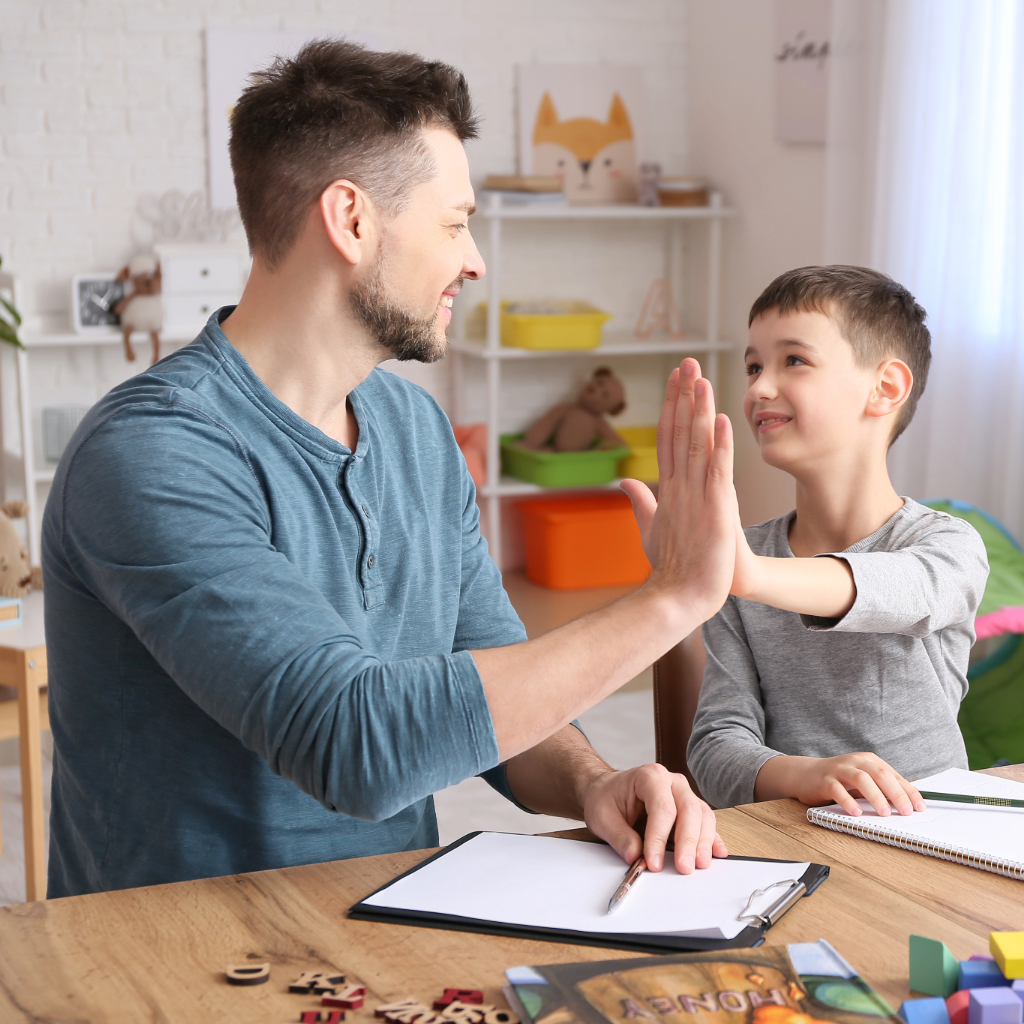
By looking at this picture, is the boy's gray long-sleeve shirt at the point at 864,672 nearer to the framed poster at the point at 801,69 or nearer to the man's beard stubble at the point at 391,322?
the man's beard stubble at the point at 391,322

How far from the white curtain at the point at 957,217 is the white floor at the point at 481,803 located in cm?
100

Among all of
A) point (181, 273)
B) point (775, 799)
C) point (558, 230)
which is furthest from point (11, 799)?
point (558, 230)

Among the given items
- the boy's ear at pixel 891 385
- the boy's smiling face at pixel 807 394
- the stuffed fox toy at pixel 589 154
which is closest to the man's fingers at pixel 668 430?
the boy's smiling face at pixel 807 394

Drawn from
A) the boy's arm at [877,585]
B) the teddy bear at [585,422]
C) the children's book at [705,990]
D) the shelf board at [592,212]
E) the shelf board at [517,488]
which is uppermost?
the shelf board at [592,212]

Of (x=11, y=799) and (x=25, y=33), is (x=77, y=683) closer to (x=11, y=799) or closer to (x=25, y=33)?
(x=11, y=799)

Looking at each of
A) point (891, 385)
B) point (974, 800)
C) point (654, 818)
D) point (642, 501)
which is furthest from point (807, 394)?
point (654, 818)

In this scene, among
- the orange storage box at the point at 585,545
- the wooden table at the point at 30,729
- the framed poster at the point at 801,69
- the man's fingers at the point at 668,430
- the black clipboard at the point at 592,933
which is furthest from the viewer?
the orange storage box at the point at 585,545

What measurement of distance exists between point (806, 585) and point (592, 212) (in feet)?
10.6

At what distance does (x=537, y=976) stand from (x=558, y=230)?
13.4 ft

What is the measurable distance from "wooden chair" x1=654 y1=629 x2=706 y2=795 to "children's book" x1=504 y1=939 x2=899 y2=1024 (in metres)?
0.73

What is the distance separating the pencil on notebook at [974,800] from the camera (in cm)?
112

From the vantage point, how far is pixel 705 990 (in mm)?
786

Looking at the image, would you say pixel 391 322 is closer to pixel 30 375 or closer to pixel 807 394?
pixel 807 394

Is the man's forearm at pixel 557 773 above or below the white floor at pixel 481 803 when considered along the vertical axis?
above
